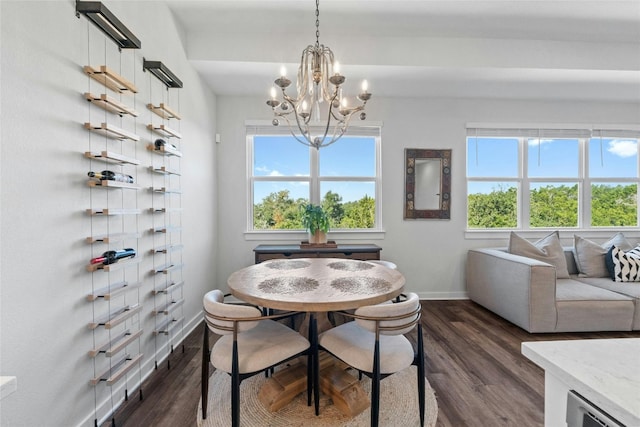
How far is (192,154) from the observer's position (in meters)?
2.77

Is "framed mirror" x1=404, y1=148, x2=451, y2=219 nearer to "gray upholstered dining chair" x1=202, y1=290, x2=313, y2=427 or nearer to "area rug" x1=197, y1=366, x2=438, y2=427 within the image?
"area rug" x1=197, y1=366, x2=438, y2=427

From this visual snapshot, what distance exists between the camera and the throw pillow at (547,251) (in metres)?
3.06

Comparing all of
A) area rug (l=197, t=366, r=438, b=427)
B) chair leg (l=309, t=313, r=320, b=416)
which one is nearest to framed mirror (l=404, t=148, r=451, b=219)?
area rug (l=197, t=366, r=438, b=427)

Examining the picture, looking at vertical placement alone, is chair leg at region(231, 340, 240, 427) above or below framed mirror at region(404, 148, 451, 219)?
below

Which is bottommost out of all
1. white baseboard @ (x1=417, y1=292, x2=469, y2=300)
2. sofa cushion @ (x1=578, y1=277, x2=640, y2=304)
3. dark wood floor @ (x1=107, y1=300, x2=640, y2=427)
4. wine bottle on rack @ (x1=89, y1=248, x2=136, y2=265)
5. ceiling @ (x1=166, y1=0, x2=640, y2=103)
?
dark wood floor @ (x1=107, y1=300, x2=640, y2=427)

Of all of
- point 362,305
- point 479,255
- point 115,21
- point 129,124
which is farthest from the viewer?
point 479,255

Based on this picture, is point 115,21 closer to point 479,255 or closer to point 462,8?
point 462,8

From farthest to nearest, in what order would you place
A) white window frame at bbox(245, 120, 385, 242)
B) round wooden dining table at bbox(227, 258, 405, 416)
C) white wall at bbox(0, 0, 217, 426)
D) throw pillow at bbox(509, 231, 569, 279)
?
white window frame at bbox(245, 120, 385, 242), throw pillow at bbox(509, 231, 569, 279), round wooden dining table at bbox(227, 258, 405, 416), white wall at bbox(0, 0, 217, 426)

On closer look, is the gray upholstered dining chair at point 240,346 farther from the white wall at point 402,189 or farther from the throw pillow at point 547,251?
the throw pillow at point 547,251

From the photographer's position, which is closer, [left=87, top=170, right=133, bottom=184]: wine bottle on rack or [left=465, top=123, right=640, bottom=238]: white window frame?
[left=87, top=170, right=133, bottom=184]: wine bottle on rack

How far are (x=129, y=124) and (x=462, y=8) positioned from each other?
9.28 feet

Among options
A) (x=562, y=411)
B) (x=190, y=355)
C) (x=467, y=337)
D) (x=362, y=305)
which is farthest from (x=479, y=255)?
(x=190, y=355)

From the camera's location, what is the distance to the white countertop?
0.48 metres

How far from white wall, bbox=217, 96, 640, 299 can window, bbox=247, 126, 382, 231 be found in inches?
6.2
